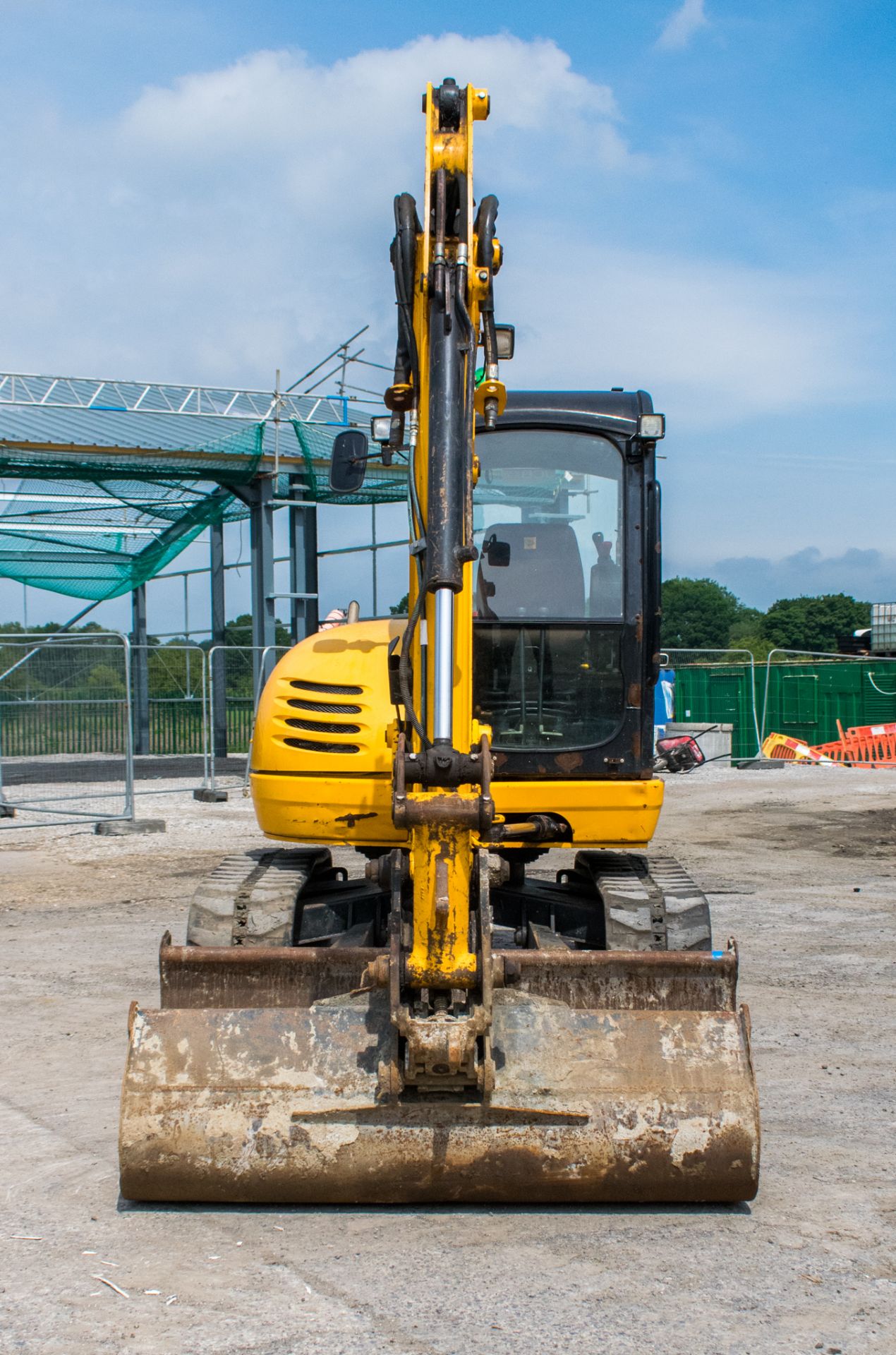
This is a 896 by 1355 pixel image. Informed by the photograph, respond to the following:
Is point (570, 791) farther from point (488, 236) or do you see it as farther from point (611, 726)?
point (488, 236)

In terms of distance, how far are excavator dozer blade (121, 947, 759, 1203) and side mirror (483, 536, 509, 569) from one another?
2.10m

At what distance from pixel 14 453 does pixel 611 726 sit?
13.9 meters

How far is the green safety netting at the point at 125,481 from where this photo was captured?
60.0 feet

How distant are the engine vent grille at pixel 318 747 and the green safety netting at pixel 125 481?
12001 mm

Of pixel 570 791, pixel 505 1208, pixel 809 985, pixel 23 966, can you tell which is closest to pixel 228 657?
pixel 23 966

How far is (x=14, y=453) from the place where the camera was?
1783 cm

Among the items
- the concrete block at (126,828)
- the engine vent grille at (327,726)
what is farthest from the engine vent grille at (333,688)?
the concrete block at (126,828)

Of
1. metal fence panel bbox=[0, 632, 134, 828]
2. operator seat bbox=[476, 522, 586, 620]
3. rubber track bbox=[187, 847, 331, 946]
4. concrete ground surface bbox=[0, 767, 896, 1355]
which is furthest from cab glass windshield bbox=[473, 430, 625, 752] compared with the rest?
Answer: metal fence panel bbox=[0, 632, 134, 828]

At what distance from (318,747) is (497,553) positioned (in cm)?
114

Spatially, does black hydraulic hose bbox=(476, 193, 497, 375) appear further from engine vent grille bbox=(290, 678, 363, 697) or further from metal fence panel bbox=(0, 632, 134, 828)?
metal fence panel bbox=(0, 632, 134, 828)

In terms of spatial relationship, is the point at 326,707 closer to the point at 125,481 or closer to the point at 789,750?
the point at 125,481

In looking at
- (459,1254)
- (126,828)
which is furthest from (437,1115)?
(126,828)

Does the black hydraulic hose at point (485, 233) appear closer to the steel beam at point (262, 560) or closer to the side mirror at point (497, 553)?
the side mirror at point (497, 553)

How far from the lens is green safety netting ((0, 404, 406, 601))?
18.3 metres
